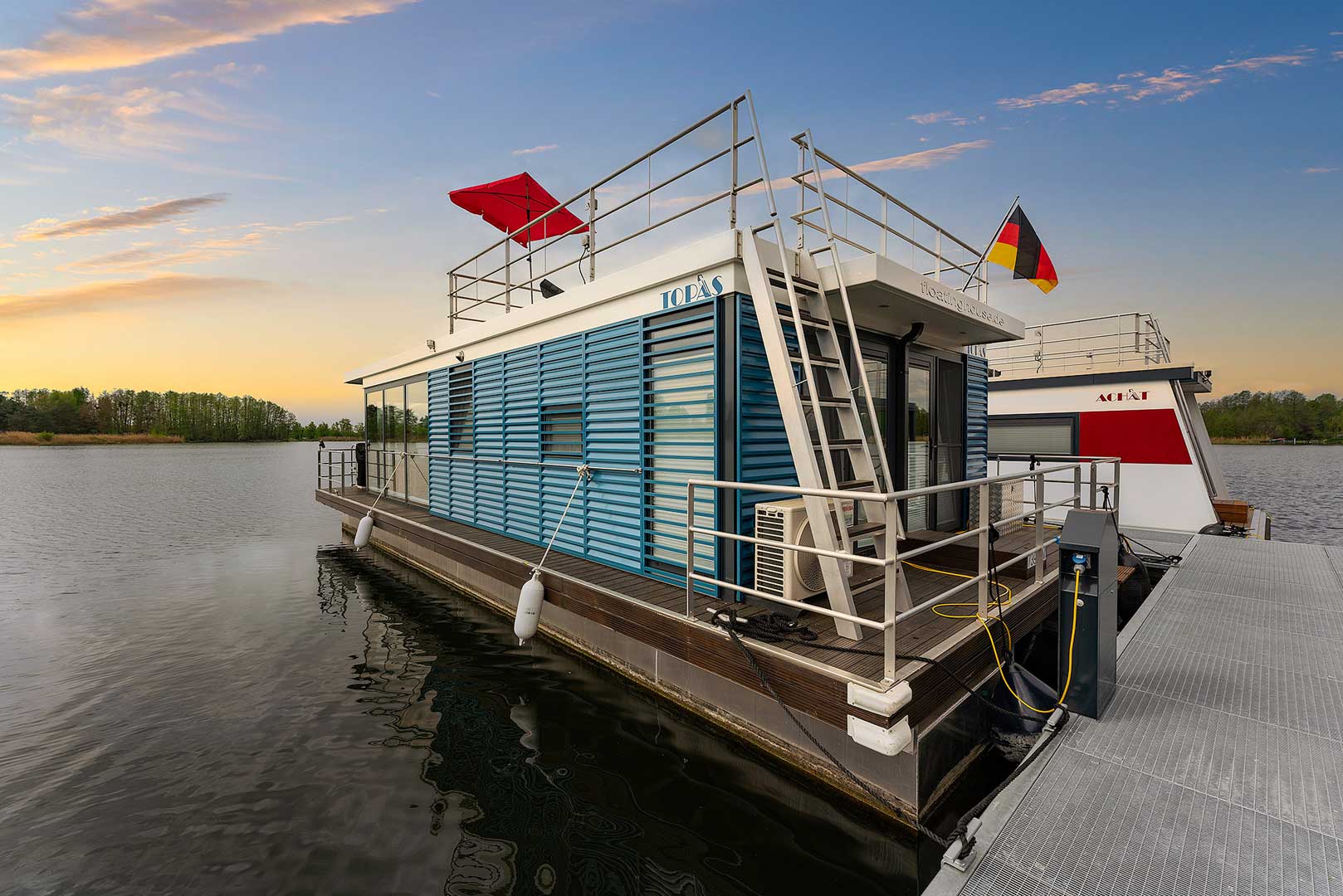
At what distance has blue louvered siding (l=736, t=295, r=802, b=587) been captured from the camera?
469 cm

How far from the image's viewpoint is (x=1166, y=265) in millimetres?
14898

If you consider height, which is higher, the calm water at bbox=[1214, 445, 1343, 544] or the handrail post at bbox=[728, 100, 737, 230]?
the handrail post at bbox=[728, 100, 737, 230]

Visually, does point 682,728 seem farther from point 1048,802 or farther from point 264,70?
point 264,70

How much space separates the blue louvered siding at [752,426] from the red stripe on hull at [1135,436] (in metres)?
10.3

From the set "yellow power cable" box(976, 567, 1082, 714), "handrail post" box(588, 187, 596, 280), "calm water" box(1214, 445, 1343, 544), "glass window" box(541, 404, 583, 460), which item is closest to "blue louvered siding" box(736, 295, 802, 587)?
"yellow power cable" box(976, 567, 1082, 714)

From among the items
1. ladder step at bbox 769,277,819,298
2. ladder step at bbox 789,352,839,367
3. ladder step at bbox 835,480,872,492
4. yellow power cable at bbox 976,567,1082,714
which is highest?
ladder step at bbox 769,277,819,298

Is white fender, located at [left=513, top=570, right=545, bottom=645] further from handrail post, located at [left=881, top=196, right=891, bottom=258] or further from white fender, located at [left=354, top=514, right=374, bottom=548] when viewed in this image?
white fender, located at [left=354, top=514, right=374, bottom=548]

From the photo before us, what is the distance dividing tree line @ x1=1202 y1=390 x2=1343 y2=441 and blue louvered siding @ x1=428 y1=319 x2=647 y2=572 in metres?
69.2

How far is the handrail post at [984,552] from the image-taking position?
12.7ft

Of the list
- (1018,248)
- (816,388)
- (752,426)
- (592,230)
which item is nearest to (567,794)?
(752,426)

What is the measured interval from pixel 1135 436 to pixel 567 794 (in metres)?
12.9

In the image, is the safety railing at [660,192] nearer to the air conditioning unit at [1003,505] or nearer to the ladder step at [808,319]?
the ladder step at [808,319]

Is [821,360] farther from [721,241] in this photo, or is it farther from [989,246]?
[989,246]

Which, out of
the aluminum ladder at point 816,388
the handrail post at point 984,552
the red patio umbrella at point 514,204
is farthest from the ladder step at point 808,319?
the red patio umbrella at point 514,204
